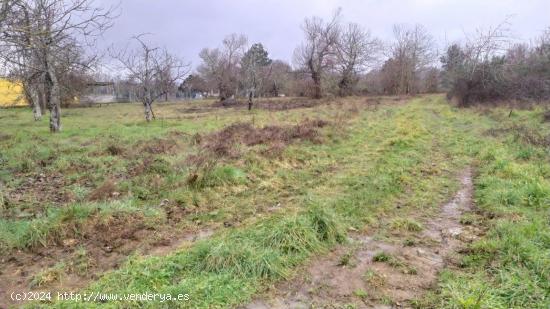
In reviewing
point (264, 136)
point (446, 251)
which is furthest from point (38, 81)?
point (446, 251)

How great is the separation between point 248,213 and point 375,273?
2.39 metres

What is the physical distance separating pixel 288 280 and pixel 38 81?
52.1ft

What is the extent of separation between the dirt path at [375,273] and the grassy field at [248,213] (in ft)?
0.25

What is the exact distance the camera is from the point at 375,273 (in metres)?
3.68

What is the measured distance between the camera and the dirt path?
327 cm

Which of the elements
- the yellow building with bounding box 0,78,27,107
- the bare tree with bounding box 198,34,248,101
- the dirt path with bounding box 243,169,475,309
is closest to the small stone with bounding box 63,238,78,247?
the dirt path with bounding box 243,169,475,309

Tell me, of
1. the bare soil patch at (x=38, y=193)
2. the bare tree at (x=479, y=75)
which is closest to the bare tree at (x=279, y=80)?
the bare tree at (x=479, y=75)

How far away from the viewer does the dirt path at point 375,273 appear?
3266 millimetres

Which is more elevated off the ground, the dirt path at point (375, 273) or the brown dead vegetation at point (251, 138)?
the brown dead vegetation at point (251, 138)

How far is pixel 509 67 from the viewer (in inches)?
884

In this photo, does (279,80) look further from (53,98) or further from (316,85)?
(53,98)

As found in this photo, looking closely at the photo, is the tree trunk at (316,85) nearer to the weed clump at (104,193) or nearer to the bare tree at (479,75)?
the bare tree at (479,75)

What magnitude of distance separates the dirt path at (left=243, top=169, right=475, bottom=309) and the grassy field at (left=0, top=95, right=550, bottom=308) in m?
0.07

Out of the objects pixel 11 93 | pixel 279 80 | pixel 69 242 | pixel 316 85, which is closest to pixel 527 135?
pixel 69 242
